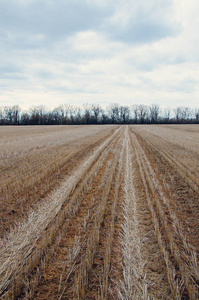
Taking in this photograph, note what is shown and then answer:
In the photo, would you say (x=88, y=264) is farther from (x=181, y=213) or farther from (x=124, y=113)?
(x=124, y=113)

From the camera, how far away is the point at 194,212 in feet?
13.7

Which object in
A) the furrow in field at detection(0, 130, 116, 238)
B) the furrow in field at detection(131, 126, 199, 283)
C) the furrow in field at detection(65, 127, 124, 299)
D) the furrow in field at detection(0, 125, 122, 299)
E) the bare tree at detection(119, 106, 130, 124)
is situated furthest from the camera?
the bare tree at detection(119, 106, 130, 124)

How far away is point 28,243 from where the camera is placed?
122 inches

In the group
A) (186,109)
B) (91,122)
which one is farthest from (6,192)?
(186,109)

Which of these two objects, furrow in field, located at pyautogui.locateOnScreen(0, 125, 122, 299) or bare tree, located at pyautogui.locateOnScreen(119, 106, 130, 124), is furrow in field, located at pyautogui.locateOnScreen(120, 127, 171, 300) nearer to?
furrow in field, located at pyautogui.locateOnScreen(0, 125, 122, 299)

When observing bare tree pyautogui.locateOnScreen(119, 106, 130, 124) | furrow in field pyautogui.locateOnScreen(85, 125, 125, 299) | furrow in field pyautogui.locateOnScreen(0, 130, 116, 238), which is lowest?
furrow in field pyautogui.locateOnScreen(85, 125, 125, 299)

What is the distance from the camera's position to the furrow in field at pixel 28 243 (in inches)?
95.1

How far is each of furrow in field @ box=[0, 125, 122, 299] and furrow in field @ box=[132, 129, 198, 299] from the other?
2.16 meters

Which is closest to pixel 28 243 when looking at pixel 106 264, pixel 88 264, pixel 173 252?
pixel 88 264

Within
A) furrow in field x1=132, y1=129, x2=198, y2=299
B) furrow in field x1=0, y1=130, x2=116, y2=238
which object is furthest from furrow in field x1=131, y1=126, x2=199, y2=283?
furrow in field x1=0, y1=130, x2=116, y2=238

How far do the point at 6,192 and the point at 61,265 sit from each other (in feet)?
12.3

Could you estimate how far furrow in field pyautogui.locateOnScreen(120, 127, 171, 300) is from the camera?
223 centimetres

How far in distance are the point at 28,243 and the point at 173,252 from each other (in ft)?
8.87

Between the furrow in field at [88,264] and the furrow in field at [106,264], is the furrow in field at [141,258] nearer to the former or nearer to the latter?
the furrow in field at [106,264]
